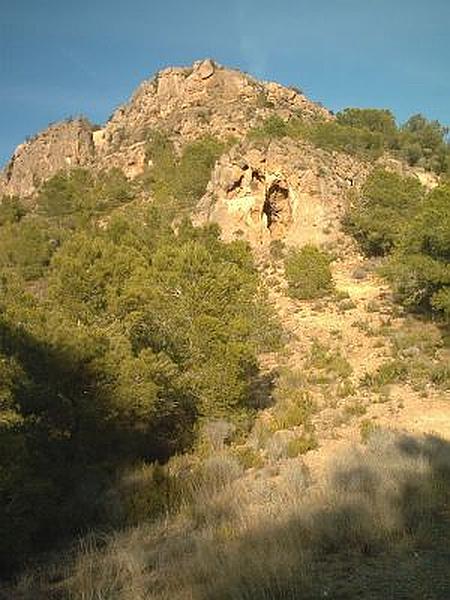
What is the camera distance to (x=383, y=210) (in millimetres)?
36812

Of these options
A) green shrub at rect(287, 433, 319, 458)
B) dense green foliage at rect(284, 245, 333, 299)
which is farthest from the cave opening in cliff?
green shrub at rect(287, 433, 319, 458)

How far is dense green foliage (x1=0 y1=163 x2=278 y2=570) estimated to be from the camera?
973 cm

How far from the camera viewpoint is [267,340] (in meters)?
25.3

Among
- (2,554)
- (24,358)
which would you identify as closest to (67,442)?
(24,358)

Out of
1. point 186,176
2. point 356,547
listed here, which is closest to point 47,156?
point 186,176

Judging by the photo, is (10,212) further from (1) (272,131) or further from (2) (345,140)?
(2) (345,140)

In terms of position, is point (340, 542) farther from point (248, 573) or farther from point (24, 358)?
point (24, 358)

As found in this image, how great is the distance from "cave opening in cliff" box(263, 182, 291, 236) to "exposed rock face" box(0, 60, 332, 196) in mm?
16559

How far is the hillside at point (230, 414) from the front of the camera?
7113mm

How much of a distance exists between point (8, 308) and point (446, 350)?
14731 millimetres

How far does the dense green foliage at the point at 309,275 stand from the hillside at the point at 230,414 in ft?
0.36

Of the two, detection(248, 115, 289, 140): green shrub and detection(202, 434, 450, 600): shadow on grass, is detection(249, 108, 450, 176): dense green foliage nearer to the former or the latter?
detection(248, 115, 289, 140): green shrub

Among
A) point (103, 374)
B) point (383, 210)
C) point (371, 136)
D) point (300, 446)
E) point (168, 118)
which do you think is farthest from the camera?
point (168, 118)

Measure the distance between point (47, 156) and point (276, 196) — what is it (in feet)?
170
